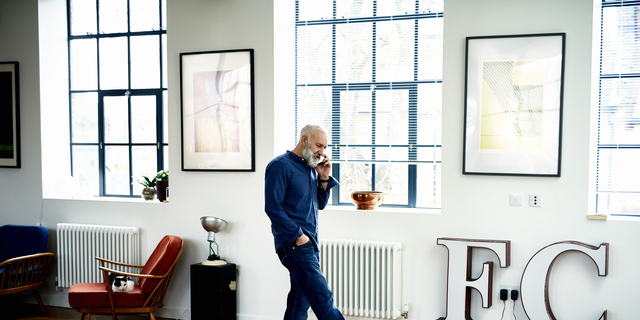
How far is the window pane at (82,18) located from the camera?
492cm

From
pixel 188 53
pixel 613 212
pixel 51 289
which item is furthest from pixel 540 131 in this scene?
pixel 51 289

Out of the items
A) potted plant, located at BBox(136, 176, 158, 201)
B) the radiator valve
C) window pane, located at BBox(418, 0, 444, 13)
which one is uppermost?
window pane, located at BBox(418, 0, 444, 13)

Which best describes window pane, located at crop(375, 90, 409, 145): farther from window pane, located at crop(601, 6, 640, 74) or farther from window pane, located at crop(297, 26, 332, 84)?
window pane, located at crop(601, 6, 640, 74)

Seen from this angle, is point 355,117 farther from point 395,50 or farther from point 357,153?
point 395,50

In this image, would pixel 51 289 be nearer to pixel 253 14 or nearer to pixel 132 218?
pixel 132 218

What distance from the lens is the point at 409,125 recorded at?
4.05m

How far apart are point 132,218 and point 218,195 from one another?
964 mm

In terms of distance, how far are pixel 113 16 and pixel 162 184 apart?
1954 mm

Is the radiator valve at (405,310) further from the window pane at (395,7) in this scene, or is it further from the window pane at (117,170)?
the window pane at (117,170)

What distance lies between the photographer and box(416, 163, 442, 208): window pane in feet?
13.2

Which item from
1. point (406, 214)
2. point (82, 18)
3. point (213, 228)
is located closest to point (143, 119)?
point (82, 18)

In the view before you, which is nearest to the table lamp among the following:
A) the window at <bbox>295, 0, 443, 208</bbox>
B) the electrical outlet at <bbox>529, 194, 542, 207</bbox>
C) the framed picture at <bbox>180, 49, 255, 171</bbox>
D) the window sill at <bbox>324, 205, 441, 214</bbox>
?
the framed picture at <bbox>180, 49, 255, 171</bbox>

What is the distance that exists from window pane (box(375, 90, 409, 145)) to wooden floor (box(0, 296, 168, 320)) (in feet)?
9.07

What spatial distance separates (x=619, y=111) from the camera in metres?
3.53
